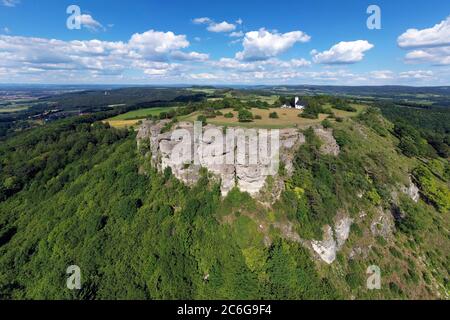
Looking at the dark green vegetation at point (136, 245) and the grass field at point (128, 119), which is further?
the grass field at point (128, 119)

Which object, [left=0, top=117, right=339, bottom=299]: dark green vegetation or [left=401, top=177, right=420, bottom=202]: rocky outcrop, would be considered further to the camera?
[left=401, top=177, right=420, bottom=202]: rocky outcrop

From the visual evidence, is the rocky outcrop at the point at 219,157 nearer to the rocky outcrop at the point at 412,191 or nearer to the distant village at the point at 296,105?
the rocky outcrop at the point at 412,191

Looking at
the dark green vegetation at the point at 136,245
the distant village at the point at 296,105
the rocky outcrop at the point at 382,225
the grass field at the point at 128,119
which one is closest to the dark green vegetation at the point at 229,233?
the dark green vegetation at the point at 136,245

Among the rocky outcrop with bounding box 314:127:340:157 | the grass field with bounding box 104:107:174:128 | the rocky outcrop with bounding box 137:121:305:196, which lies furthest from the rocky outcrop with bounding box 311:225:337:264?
the grass field with bounding box 104:107:174:128

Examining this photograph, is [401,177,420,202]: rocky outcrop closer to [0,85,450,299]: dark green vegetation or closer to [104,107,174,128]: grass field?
[0,85,450,299]: dark green vegetation

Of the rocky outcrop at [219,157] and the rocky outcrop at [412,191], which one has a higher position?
the rocky outcrop at [219,157]

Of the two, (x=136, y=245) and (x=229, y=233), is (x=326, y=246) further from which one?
(x=136, y=245)
